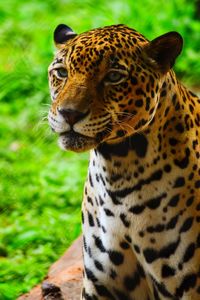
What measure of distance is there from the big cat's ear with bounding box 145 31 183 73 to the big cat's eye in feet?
0.58

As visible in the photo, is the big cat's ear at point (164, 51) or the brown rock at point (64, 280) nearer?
the big cat's ear at point (164, 51)

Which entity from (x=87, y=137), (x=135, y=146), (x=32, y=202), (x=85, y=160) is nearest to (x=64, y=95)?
(x=87, y=137)

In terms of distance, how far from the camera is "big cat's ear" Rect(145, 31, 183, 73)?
15.3 feet

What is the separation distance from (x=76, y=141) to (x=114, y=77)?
367 millimetres

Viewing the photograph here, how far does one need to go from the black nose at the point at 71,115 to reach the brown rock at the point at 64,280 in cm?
190

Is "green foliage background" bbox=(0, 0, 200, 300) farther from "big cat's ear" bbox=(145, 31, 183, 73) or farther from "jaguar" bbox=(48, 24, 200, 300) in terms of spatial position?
"big cat's ear" bbox=(145, 31, 183, 73)

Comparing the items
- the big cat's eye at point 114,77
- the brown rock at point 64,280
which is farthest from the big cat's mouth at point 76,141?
the brown rock at point 64,280

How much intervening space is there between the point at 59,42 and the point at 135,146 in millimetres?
686

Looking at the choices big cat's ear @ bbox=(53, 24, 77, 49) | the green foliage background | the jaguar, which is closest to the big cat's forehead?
the jaguar

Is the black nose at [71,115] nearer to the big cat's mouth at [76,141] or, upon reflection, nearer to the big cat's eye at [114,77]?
the big cat's mouth at [76,141]

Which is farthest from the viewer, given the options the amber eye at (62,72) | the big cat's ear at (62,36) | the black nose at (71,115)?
the big cat's ear at (62,36)

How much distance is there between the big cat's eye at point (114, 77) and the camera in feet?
15.0

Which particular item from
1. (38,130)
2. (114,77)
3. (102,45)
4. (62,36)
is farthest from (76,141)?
(38,130)

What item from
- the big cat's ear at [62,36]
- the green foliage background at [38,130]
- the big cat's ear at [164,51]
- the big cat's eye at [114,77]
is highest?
the green foliage background at [38,130]
